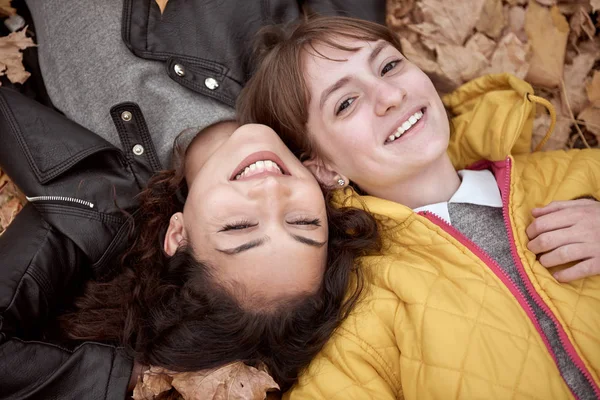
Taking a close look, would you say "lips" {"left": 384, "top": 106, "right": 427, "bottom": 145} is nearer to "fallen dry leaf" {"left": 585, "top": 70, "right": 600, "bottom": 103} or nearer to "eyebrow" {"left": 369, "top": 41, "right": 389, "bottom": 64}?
"eyebrow" {"left": 369, "top": 41, "right": 389, "bottom": 64}

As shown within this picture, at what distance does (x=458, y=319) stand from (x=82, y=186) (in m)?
1.95

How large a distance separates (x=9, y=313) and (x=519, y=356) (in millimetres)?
2303

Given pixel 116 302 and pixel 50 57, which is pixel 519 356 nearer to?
pixel 116 302

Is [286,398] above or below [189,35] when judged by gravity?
below

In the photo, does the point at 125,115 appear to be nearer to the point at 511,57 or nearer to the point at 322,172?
the point at 322,172

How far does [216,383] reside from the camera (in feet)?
7.43

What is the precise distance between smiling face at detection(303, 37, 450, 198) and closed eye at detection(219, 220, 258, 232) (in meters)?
0.65

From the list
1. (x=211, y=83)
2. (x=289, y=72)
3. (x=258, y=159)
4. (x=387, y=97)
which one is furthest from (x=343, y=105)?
(x=211, y=83)

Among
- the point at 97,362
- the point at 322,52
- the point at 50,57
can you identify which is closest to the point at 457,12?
the point at 322,52

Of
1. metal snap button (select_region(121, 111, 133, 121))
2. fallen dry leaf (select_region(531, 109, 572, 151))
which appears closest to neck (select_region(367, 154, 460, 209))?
fallen dry leaf (select_region(531, 109, 572, 151))

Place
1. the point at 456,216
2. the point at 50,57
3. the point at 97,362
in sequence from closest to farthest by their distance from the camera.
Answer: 1. the point at 97,362
2. the point at 456,216
3. the point at 50,57

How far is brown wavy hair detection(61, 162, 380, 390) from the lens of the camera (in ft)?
7.50

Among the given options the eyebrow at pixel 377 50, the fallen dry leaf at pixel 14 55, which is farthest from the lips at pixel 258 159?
the fallen dry leaf at pixel 14 55

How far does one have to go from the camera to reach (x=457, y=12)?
133 inches
